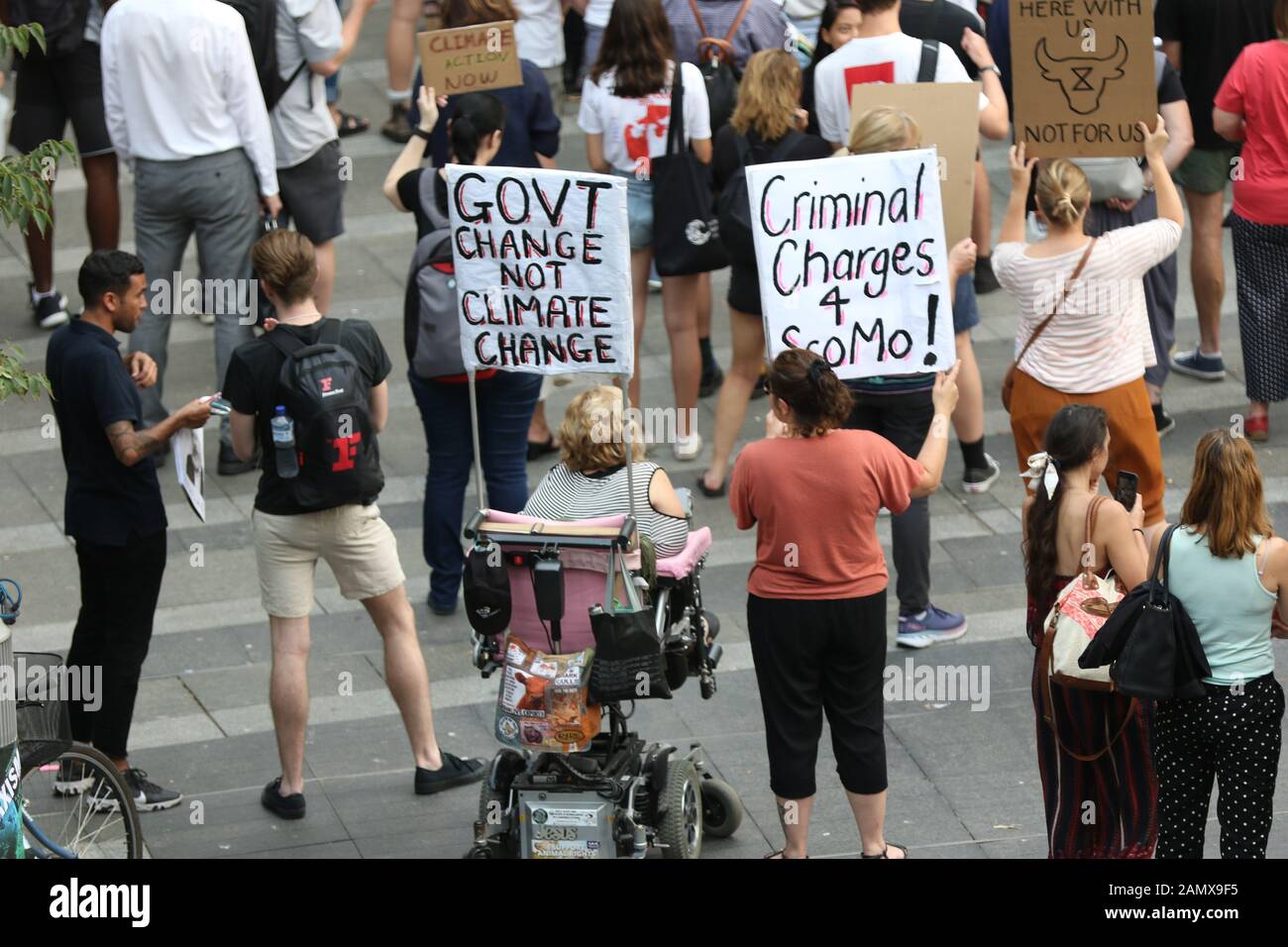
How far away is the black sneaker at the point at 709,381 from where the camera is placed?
10.4 meters

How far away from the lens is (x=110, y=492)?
22.5 ft

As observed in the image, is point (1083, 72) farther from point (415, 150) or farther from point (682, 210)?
point (415, 150)

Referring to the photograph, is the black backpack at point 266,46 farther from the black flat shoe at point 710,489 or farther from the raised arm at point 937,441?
the raised arm at point 937,441

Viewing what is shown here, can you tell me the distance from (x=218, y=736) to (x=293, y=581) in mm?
980

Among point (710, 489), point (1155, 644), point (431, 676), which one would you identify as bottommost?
point (431, 676)

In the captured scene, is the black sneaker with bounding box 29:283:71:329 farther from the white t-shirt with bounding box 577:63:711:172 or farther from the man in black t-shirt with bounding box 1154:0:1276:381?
the man in black t-shirt with bounding box 1154:0:1276:381

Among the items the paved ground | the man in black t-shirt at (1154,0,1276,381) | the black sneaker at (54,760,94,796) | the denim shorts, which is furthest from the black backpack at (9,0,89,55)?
the man in black t-shirt at (1154,0,1276,381)

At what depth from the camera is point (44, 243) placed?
10.5m

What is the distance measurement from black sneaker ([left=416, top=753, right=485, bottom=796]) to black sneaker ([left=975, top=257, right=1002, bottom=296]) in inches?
198

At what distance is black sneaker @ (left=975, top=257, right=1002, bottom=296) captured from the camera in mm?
11094

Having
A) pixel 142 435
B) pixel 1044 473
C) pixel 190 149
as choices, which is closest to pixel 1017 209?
pixel 1044 473

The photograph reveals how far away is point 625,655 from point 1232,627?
175 centimetres

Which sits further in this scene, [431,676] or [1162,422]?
[1162,422]
